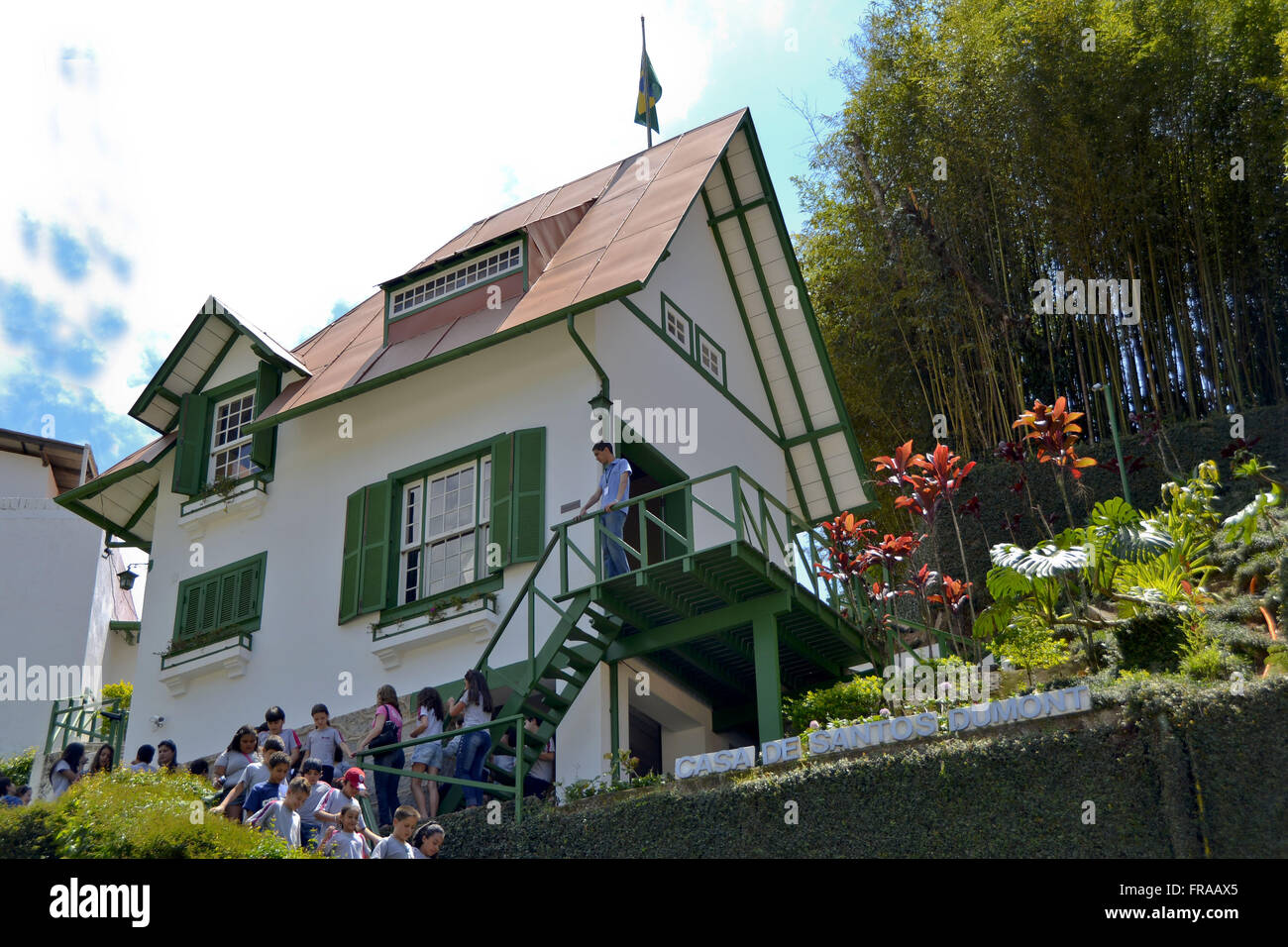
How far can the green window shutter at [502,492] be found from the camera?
47.1 ft

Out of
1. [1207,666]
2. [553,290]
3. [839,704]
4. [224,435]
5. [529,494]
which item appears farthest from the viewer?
[224,435]

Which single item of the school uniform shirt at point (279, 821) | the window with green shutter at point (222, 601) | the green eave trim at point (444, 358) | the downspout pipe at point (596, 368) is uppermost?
A: the green eave trim at point (444, 358)

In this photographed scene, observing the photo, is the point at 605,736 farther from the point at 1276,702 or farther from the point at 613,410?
the point at 1276,702

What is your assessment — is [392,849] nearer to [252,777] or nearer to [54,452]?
[252,777]

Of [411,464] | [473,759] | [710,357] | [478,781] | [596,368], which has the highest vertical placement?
[710,357]

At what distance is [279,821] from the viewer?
9.80m

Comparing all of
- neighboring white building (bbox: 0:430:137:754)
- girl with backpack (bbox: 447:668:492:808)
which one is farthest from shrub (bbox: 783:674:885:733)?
neighboring white building (bbox: 0:430:137:754)

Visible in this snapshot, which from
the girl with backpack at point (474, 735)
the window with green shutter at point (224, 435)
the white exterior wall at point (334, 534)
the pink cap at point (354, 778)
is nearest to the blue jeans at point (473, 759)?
the girl with backpack at point (474, 735)

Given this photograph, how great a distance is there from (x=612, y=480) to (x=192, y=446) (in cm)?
697

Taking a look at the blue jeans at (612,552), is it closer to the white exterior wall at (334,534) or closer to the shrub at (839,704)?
the white exterior wall at (334,534)

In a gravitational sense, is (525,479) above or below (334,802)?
above

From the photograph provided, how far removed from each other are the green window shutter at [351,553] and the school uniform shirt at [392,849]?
218 inches

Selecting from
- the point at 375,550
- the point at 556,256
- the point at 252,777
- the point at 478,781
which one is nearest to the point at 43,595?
the point at 375,550

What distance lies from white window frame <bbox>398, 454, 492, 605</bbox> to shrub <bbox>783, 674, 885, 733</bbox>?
380 cm
